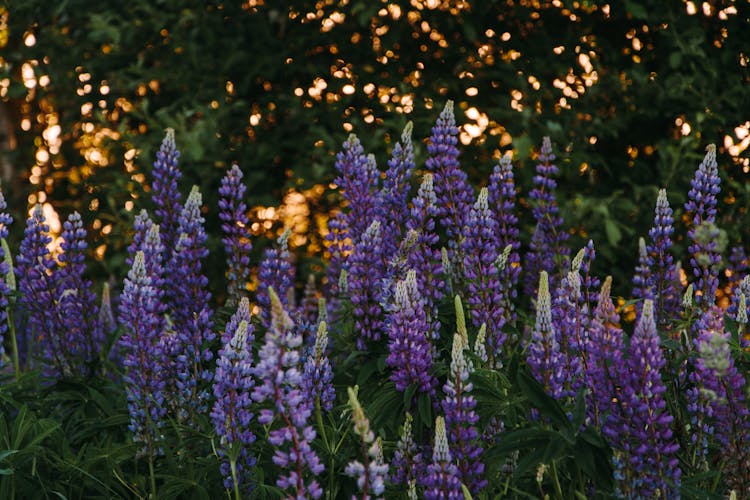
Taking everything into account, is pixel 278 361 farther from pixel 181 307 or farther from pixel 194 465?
pixel 181 307

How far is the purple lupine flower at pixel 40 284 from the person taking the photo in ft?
13.3

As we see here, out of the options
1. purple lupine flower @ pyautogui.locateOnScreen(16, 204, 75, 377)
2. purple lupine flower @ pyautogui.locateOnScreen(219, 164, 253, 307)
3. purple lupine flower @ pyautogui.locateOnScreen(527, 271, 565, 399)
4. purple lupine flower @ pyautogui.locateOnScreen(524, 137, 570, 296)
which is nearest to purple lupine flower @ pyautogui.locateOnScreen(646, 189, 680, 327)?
purple lupine flower @ pyautogui.locateOnScreen(524, 137, 570, 296)

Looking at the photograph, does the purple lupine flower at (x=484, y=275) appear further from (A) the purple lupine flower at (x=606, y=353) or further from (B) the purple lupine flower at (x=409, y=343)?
(A) the purple lupine flower at (x=606, y=353)

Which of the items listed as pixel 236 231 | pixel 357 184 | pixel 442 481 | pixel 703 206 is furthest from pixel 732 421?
pixel 236 231

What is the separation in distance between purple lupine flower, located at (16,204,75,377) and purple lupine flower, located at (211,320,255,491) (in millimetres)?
1466

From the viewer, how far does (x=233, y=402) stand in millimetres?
2867

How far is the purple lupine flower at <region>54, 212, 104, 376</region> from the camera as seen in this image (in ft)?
13.7

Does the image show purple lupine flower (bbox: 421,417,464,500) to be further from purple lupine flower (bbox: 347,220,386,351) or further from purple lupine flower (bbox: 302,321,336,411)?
purple lupine flower (bbox: 347,220,386,351)

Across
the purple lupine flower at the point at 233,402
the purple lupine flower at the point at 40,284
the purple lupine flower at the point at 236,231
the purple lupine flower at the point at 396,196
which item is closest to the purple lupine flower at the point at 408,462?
the purple lupine flower at the point at 233,402

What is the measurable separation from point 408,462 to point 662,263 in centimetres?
132

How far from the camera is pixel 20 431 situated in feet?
10.8

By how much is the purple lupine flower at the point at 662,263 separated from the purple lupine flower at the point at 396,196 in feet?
2.90

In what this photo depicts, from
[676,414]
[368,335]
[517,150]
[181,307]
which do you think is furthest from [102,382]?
[517,150]

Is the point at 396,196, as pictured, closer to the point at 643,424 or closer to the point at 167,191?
the point at 167,191
